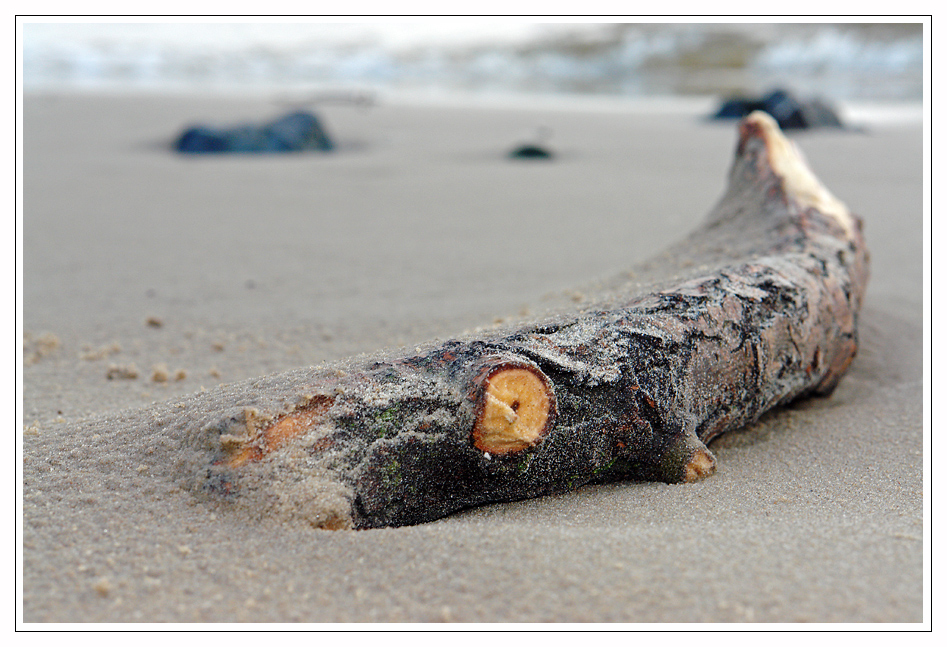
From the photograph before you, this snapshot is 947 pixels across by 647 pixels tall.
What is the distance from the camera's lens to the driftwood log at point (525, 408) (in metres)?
1.59

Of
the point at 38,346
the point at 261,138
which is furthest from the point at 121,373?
the point at 261,138

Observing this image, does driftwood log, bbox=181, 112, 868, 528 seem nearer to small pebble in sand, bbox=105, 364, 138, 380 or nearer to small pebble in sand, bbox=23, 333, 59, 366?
small pebble in sand, bbox=105, 364, 138, 380

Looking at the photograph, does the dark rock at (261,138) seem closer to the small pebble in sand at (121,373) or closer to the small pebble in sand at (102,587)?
the small pebble in sand at (121,373)

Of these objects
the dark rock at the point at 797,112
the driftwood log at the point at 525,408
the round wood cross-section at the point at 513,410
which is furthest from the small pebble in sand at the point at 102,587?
the dark rock at the point at 797,112

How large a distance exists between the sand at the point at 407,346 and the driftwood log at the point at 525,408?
79mm

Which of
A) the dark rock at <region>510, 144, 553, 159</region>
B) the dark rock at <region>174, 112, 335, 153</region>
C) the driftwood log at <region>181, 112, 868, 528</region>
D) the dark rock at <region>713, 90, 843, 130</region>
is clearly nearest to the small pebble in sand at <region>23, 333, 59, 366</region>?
the driftwood log at <region>181, 112, 868, 528</region>

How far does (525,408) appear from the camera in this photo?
165 cm

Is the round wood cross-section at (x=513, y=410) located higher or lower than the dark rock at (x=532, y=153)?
higher

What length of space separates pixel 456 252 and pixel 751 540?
3228 millimetres

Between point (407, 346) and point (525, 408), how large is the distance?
0.53 metres

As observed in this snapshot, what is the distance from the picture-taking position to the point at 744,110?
30.9ft

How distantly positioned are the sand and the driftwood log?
79 mm

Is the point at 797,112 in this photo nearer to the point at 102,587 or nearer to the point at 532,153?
the point at 532,153
